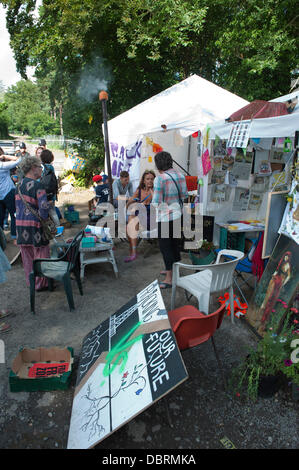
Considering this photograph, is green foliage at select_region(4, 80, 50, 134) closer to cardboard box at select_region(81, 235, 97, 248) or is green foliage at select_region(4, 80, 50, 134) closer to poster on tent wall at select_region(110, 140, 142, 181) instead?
poster on tent wall at select_region(110, 140, 142, 181)

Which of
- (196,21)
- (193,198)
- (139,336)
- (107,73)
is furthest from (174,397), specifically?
(107,73)

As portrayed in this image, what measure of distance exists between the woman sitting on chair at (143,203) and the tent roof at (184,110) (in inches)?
47.2

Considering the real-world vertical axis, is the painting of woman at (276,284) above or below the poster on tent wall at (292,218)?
below

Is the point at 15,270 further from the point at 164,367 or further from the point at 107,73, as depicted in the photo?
the point at 107,73

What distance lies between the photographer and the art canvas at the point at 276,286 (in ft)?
9.86

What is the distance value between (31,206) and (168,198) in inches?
68.7

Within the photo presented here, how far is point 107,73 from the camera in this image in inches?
472

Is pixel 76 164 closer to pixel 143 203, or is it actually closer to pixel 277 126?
pixel 143 203

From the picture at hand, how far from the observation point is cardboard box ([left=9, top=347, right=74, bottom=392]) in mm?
2592

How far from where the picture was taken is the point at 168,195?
3.91 meters

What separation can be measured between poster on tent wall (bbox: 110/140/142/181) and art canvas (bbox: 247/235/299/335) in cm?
467

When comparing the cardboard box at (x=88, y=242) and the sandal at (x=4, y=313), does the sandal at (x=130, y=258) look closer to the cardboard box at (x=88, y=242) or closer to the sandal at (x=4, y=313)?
the cardboard box at (x=88, y=242)

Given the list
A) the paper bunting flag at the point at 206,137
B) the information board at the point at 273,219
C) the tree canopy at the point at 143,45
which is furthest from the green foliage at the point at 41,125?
the information board at the point at 273,219

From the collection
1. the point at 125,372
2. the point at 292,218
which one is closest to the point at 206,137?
the point at 292,218
